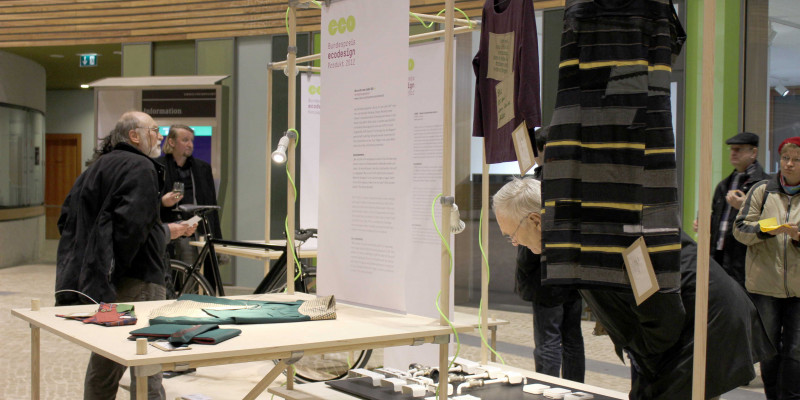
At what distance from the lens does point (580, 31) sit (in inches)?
77.4

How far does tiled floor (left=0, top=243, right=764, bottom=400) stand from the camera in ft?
16.4

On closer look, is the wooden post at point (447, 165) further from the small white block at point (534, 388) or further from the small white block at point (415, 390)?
the small white block at point (534, 388)

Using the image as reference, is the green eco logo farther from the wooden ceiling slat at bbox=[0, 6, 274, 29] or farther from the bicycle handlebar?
the wooden ceiling slat at bbox=[0, 6, 274, 29]

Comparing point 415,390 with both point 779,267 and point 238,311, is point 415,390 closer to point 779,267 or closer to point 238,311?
point 238,311

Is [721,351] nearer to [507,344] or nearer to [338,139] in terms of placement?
[338,139]

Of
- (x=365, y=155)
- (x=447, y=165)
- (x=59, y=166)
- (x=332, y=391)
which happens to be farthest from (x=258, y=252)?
(x=59, y=166)

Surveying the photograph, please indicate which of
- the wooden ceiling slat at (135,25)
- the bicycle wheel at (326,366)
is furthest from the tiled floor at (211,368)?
the wooden ceiling slat at (135,25)

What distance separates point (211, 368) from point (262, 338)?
11.8 feet

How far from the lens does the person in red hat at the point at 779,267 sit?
14.5ft

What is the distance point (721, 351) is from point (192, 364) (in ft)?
4.59

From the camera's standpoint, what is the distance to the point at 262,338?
7.65 ft

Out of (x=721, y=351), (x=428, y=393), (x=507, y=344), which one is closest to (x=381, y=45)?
(x=428, y=393)

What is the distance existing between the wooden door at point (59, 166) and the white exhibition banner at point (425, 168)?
1514cm

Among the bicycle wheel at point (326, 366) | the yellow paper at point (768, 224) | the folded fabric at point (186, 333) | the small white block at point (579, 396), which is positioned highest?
the yellow paper at point (768, 224)
